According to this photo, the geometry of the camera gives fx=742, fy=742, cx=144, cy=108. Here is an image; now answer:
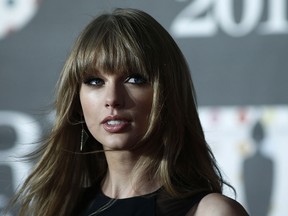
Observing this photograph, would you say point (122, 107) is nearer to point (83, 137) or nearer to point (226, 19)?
point (83, 137)

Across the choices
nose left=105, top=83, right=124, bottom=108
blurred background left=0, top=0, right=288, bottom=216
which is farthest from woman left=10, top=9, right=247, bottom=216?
blurred background left=0, top=0, right=288, bottom=216

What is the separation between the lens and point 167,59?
A: 4.63 feet

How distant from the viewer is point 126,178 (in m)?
1.45

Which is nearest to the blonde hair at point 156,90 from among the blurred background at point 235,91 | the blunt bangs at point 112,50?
the blunt bangs at point 112,50

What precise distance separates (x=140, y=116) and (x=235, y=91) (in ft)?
4.04

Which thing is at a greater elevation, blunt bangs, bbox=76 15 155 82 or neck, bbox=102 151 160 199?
blunt bangs, bbox=76 15 155 82

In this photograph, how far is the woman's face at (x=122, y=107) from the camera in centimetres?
138

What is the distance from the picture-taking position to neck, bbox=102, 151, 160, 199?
1.43 m

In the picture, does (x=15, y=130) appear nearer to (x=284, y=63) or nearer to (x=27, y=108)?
(x=27, y=108)

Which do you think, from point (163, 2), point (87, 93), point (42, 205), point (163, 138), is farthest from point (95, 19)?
point (163, 2)

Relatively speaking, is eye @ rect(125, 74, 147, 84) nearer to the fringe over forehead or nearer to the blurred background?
the fringe over forehead

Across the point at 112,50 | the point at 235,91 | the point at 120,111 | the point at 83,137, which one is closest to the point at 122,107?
the point at 120,111

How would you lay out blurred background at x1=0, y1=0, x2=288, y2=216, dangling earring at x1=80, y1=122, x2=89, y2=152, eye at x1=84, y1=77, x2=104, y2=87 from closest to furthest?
eye at x1=84, y1=77, x2=104, y2=87
dangling earring at x1=80, y1=122, x2=89, y2=152
blurred background at x1=0, y1=0, x2=288, y2=216

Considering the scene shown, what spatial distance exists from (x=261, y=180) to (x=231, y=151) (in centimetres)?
14
